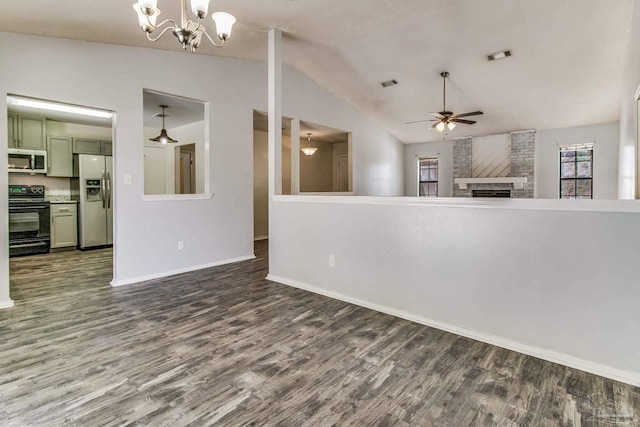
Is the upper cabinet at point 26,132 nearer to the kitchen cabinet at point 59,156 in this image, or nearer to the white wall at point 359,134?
the kitchen cabinet at point 59,156

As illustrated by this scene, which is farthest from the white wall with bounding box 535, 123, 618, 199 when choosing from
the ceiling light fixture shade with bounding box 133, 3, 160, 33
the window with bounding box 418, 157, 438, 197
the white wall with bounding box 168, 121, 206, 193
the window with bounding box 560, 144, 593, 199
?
the ceiling light fixture shade with bounding box 133, 3, 160, 33

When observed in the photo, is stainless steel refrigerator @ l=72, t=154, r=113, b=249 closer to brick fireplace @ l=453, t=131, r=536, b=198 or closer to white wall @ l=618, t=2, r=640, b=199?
white wall @ l=618, t=2, r=640, b=199

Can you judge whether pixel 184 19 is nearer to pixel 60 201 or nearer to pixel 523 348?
pixel 523 348

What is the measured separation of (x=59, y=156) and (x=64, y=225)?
1.27 m

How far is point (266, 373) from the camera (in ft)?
6.61

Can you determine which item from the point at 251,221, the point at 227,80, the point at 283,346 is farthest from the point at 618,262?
the point at 227,80

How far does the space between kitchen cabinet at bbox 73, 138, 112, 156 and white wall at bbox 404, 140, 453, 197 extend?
7707 millimetres

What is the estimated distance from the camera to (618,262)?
1989 mm

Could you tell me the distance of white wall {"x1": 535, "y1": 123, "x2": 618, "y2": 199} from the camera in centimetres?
686

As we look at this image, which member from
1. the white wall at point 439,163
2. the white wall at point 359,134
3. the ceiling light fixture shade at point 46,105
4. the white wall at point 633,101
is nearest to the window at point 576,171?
the white wall at point 439,163

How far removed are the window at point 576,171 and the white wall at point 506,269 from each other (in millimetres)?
6519

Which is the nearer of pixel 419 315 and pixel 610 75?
pixel 419 315

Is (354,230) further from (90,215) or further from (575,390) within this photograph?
(90,215)

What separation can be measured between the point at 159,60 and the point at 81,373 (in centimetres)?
369
